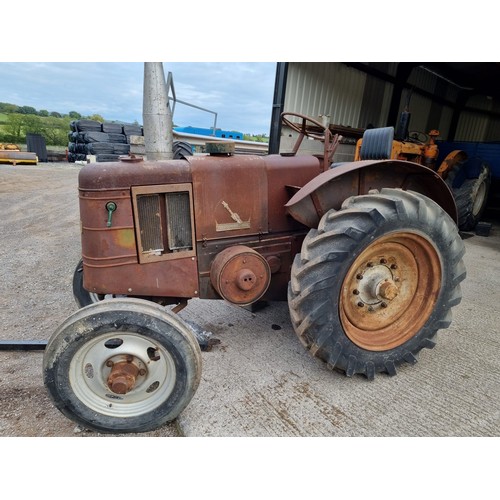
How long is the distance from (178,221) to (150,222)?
162mm

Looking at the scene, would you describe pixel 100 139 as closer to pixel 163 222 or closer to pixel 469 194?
pixel 469 194

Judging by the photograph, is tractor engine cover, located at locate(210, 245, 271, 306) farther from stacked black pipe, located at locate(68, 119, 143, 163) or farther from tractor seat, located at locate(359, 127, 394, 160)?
stacked black pipe, located at locate(68, 119, 143, 163)

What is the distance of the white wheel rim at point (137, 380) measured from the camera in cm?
174

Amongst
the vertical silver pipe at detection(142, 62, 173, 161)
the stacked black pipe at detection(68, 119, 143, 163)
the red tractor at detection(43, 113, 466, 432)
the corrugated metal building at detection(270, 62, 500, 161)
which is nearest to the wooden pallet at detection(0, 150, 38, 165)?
the stacked black pipe at detection(68, 119, 143, 163)

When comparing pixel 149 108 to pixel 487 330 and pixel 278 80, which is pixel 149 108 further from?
pixel 487 330

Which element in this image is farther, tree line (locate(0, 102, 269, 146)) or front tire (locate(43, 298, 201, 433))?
tree line (locate(0, 102, 269, 146))

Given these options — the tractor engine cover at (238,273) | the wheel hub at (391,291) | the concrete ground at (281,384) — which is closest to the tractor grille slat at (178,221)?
the tractor engine cover at (238,273)

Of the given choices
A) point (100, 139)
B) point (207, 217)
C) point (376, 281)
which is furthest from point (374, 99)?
point (100, 139)

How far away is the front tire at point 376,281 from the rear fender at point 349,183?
0.17 meters

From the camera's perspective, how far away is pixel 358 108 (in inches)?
340

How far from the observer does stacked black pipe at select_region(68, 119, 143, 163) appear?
46.6ft

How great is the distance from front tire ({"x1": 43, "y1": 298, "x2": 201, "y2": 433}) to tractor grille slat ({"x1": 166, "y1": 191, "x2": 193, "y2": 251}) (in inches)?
19.1

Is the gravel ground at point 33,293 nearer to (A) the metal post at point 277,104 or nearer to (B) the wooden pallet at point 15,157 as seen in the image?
(A) the metal post at point 277,104

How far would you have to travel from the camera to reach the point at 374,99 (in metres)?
9.02
